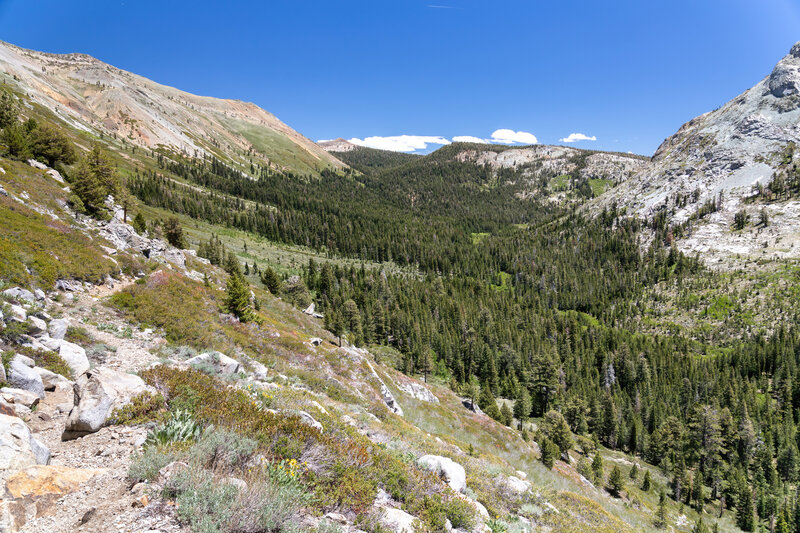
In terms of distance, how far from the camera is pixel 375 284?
4963 inches

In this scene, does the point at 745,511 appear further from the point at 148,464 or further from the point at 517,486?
the point at 148,464

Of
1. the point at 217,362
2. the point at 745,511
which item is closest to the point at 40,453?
the point at 217,362

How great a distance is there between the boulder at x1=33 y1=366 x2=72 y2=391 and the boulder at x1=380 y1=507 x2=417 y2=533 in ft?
30.4

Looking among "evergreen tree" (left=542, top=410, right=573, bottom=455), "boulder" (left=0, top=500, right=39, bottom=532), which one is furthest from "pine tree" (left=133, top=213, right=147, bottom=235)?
"evergreen tree" (left=542, top=410, right=573, bottom=455)

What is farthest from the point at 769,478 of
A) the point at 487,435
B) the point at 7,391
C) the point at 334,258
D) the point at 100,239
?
the point at 334,258

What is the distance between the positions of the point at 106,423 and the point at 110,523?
346 centimetres

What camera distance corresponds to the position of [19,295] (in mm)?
12289

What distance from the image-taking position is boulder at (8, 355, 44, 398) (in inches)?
311

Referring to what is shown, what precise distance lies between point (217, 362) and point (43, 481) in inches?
396

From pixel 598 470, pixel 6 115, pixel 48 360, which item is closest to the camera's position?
pixel 48 360

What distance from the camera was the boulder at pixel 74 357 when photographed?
10.0m

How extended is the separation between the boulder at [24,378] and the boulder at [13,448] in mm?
3088

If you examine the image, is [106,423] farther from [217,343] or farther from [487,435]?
[487,435]

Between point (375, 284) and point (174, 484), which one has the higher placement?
point (174, 484)
